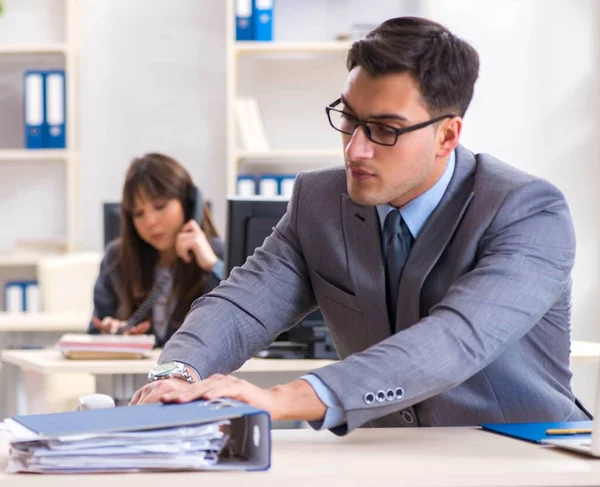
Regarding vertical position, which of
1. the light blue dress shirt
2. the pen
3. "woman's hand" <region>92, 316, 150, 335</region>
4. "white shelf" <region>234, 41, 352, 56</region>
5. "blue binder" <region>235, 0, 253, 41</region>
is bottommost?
"woman's hand" <region>92, 316, 150, 335</region>

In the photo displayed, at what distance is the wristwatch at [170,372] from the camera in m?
1.64

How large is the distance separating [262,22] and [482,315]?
3455 millimetres

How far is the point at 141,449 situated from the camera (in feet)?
3.94

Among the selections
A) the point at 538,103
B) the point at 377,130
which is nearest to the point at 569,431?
the point at 377,130

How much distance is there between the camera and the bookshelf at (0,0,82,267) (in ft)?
16.1

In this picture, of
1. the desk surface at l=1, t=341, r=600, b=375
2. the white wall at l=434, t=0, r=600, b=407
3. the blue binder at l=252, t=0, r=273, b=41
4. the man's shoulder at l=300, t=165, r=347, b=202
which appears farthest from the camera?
the blue binder at l=252, t=0, r=273, b=41

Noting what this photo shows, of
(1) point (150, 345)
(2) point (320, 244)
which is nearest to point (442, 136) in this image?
(2) point (320, 244)

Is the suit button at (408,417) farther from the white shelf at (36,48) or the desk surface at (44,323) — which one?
the white shelf at (36,48)

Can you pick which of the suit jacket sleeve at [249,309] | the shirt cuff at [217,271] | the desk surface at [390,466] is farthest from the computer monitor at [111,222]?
the desk surface at [390,466]

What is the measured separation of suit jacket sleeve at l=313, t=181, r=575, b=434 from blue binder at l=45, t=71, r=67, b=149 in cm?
354

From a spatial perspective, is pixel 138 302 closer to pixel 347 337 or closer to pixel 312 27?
pixel 347 337

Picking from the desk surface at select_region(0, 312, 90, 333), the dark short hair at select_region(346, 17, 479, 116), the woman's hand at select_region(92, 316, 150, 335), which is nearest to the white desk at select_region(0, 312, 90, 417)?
the desk surface at select_region(0, 312, 90, 333)

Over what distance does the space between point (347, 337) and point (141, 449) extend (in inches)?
31.2

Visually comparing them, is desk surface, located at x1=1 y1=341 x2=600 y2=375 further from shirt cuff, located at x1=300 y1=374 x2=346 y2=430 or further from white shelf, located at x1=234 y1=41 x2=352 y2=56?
white shelf, located at x1=234 y1=41 x2=352 y2=56
